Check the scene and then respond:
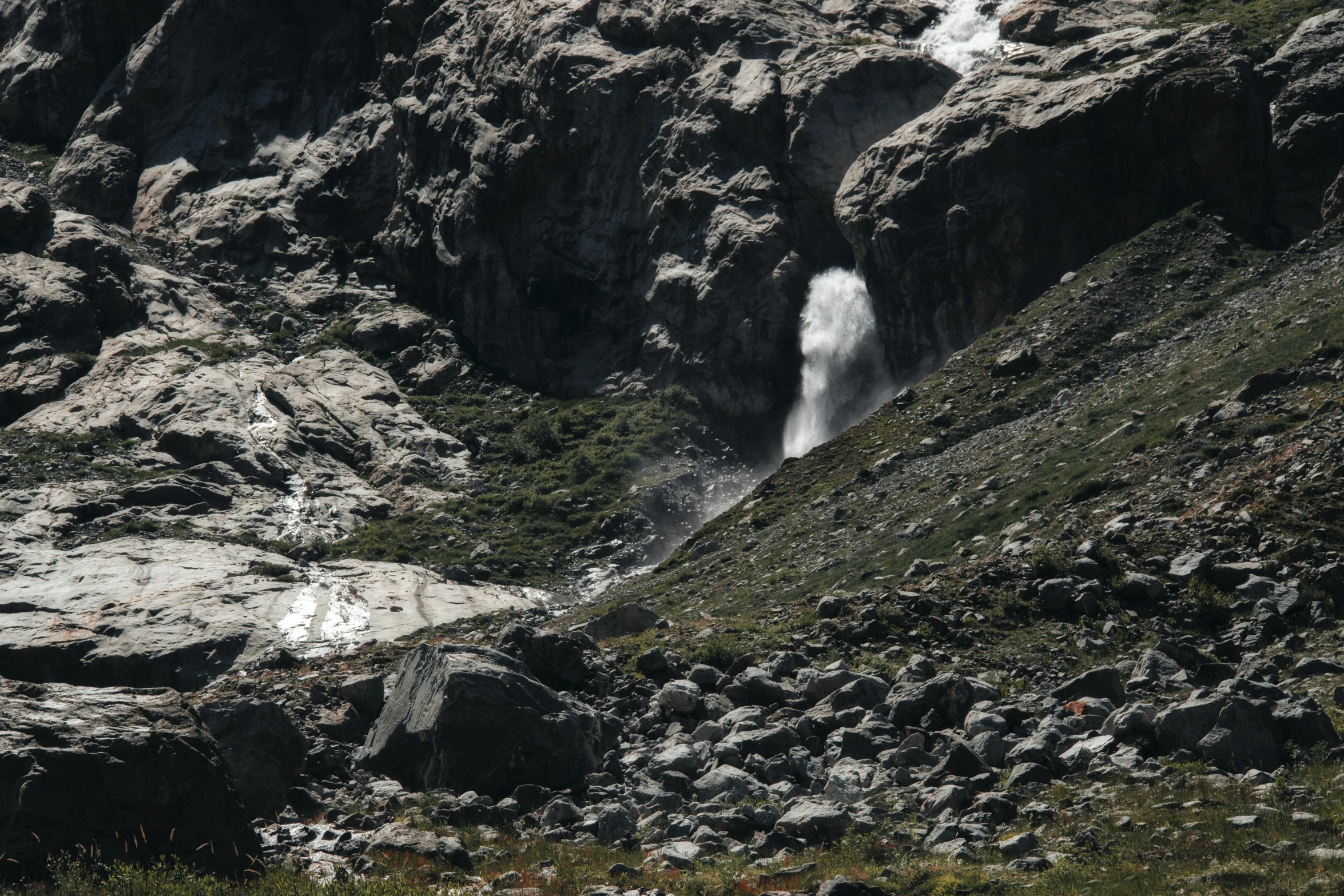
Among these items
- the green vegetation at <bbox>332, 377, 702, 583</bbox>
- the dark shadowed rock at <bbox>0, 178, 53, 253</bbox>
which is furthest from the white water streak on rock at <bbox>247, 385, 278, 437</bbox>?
the dark shadowed rock at <bbox>0, 178, 53, 253</bbox>

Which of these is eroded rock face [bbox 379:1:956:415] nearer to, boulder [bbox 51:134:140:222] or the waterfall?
the waterfall

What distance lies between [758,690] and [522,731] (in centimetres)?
467

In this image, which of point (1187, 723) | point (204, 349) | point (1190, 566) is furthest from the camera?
point (204, 349)

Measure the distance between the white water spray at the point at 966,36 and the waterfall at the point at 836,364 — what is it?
23775 millimetres

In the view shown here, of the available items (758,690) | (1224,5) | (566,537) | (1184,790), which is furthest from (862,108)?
(1184,790)

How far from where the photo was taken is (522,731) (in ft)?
51.9

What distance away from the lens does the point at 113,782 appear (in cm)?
1132

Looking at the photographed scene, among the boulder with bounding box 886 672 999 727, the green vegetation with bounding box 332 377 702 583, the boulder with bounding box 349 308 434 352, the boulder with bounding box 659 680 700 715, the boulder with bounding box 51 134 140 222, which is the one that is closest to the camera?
the boulder with bounding box 886 672 999 727

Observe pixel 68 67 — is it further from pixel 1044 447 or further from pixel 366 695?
pixel 366 695

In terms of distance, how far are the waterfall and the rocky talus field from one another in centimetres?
41

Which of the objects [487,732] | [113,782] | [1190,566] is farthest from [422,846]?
[1190,566]

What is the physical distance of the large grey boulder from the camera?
15.7m

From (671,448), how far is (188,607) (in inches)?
1377

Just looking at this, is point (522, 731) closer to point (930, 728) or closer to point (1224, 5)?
point (930, 728)
